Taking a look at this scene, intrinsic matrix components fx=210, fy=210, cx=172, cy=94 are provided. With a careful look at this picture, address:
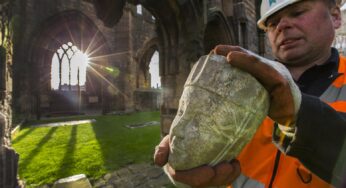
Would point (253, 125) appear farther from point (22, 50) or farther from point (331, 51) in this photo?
point (22, 50)

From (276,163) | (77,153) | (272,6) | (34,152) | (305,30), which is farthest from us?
(34,152)

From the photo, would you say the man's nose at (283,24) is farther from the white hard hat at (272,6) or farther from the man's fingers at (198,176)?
the man's fingers at (198,176)

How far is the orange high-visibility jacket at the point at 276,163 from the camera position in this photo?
95cm

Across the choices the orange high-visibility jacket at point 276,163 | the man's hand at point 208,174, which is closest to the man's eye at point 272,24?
the orange high-visibility jacket at point 276,163

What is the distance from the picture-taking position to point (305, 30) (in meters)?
1.21

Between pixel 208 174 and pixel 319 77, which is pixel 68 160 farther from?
pixel 319 77

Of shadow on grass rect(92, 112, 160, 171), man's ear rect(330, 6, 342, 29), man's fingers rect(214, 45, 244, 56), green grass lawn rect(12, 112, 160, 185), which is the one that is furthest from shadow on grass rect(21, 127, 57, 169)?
man's ear rect(330, 6, 342, 29)

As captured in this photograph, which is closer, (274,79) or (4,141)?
(274,79)

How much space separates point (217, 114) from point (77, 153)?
15.9 feet

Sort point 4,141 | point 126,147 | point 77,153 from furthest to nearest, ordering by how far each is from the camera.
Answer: point 126,147, point 77,153, point 4,141

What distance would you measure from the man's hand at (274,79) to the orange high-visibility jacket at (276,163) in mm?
445

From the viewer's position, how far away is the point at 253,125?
70cm

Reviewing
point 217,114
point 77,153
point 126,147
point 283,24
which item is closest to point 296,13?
point 283,24

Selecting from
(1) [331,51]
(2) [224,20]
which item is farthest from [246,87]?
(2) [224,20]
